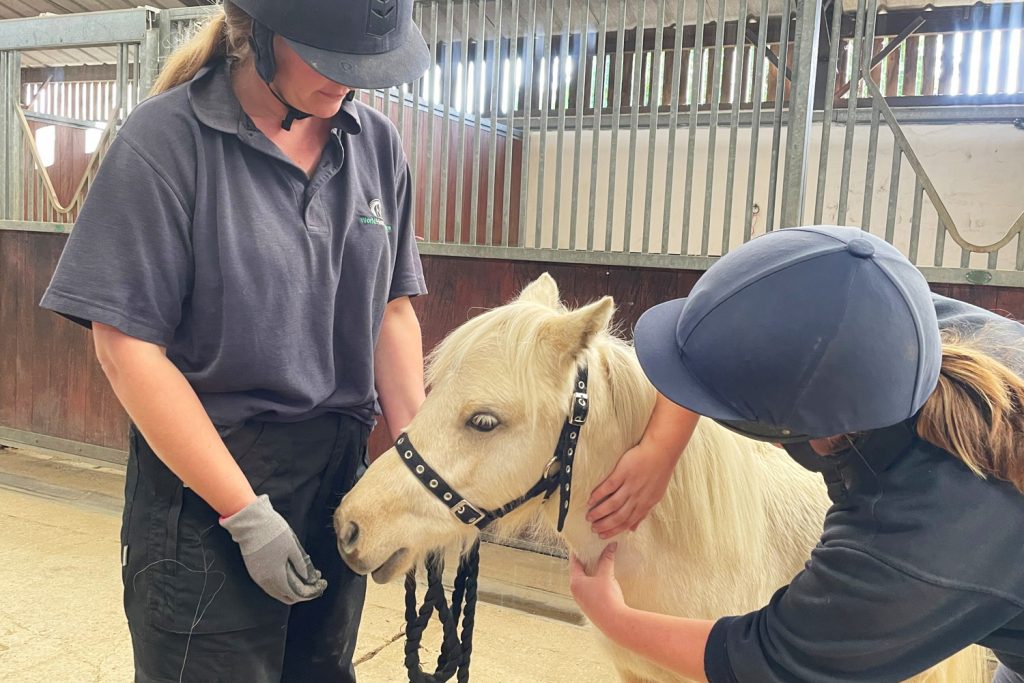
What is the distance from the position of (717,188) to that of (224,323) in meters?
3.18

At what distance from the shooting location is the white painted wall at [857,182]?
343 cm

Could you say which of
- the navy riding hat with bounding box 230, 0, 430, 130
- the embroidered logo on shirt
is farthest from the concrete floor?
the navy riding hat with bounding box 230, 0, 430, 130

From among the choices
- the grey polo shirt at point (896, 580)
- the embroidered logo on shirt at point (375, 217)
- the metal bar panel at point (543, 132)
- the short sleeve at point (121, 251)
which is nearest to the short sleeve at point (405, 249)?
the embroidered logo on shirt at point (375, 217)

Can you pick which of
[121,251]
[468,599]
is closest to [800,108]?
[468,599]

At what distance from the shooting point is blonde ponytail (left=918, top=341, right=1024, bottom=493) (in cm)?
80

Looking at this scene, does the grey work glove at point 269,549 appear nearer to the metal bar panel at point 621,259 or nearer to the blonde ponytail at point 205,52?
the blonde ponytail at point 205,52

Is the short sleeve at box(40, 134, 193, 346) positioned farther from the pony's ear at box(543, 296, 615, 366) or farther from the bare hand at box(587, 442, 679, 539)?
the bare hand at box(587, 442, 679, 539)

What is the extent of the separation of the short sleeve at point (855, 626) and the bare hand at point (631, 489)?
0.85 feet

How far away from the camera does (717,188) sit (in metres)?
3.80

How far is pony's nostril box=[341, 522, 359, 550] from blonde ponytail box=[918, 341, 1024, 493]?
0.73 meters

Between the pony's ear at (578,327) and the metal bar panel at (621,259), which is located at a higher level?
the metal bar panel at (621,259)

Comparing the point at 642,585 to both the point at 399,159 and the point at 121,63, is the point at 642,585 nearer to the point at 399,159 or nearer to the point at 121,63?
the point at 399,159

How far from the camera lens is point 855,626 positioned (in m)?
0.83

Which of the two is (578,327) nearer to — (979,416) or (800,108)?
(979,416)
